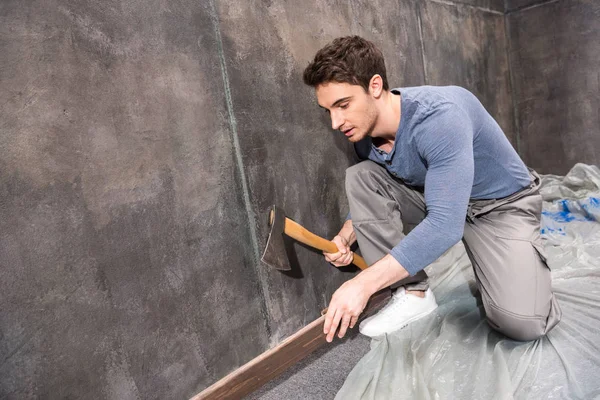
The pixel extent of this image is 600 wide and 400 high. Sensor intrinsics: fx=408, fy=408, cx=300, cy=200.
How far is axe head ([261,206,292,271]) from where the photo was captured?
5.38ft

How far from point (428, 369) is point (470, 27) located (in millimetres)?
2996

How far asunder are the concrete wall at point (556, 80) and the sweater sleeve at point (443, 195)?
2.96m

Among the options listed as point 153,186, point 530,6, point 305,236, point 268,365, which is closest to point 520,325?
point 305,236

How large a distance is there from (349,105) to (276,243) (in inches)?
24.9

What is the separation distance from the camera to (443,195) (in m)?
1.41

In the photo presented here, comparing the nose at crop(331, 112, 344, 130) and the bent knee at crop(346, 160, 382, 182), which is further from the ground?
the nose at crop(331, 112, 344, 130)

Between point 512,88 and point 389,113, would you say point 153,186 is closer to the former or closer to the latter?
point 389,113

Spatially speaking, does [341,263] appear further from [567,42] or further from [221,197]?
[567,42]

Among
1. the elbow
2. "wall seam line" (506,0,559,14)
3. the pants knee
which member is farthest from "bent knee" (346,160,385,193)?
"wall seam line" (506,0,559,14)

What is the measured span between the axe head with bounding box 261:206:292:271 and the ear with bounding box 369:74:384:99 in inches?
24.5

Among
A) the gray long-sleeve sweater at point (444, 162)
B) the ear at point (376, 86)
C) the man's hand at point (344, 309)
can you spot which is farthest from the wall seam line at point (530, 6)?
the man's hand at point (344, 309)

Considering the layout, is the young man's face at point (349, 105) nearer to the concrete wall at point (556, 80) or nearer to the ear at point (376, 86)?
the ear at point (376, 86)

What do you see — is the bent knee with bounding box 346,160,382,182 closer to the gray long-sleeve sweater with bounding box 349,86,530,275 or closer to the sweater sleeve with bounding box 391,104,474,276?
the gray long-sleeve sweater with bounding box 349,86,530,275

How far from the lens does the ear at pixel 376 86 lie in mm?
1652
